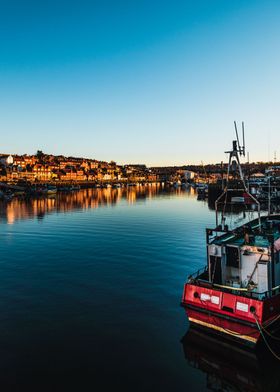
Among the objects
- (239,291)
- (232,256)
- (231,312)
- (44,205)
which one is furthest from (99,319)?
(44,205)

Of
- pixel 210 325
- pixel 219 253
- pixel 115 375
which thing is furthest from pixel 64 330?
pixel 219 253

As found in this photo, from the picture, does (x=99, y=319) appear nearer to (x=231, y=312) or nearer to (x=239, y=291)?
(x=231, y=312)

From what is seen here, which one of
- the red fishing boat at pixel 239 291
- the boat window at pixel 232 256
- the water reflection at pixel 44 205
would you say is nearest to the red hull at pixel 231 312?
the red fishing boat at pixel 239 291

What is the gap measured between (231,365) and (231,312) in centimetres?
225

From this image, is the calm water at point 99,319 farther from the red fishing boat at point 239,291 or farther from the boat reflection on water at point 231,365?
the red fishing boat at point 239,291

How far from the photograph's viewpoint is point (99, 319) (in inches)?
711

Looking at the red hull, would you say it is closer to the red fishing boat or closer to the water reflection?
the red fishing boat

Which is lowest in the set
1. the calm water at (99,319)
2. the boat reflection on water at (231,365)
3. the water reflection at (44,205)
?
the boat reflection on water at (231,365)

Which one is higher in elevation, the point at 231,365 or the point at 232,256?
the point at 232,256

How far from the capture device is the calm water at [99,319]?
12922mm

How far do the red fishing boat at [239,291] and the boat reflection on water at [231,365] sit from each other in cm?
60

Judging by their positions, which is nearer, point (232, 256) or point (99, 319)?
point (232, 256)

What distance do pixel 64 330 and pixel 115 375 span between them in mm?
4857

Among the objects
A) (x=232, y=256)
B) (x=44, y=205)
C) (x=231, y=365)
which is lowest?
(x=231, y=365)
